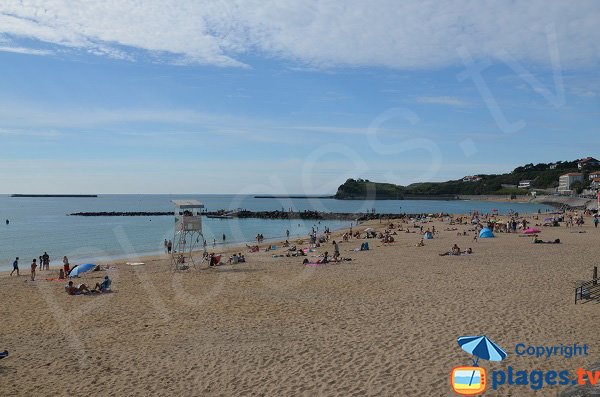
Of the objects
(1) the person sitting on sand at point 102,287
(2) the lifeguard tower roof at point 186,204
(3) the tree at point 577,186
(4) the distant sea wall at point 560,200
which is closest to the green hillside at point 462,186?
(3) the tree at point 577,186

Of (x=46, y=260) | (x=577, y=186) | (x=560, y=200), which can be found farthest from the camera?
(x=577, y=186)

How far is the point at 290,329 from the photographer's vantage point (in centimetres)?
1121

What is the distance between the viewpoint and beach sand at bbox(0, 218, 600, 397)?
826 cm

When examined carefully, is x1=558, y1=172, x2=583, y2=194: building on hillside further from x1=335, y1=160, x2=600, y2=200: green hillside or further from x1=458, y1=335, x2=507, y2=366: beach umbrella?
x1=458, y1=335, x2=507, y2=366: beach umbrella

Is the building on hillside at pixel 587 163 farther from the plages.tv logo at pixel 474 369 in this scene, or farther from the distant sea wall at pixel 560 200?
the plages.tv logo at pixel 474 369

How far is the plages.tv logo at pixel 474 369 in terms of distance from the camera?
22.6 feet

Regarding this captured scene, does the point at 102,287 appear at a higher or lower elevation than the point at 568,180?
lower

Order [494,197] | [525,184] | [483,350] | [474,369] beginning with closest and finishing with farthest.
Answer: [483,350]
[474,369]
[494,197]
[525,184]

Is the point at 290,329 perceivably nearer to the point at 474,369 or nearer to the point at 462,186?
the point at 474,369

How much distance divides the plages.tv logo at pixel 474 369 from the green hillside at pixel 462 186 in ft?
535

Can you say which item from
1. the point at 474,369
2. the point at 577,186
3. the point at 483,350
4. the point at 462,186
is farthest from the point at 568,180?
the point at 483,350

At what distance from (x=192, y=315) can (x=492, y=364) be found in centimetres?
765

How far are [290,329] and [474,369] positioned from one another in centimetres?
443

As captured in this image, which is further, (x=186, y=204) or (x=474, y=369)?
(x=186, y=204)
